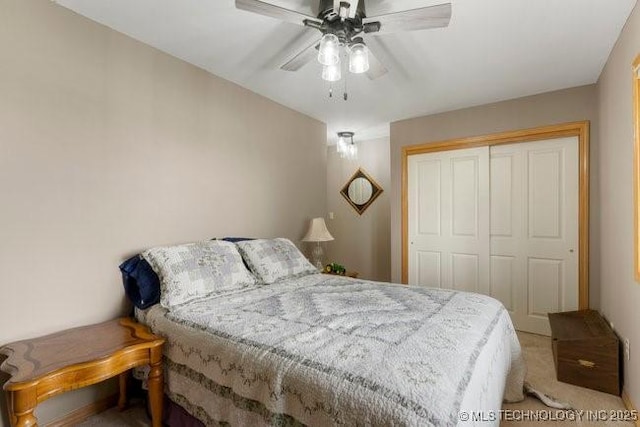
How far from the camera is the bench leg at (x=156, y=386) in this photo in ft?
5.28

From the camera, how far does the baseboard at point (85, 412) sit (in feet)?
5.77

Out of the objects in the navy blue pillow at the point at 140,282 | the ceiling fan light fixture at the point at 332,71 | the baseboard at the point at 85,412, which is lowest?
the baseboard at the point at 85,412

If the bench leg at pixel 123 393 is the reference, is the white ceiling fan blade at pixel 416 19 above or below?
above

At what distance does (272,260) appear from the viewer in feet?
8.33

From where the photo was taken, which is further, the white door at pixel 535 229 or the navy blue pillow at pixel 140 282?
the white door at pixel 535 229

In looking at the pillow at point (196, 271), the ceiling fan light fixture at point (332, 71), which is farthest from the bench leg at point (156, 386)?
the ceiling fan light fixture at point (332, 71)

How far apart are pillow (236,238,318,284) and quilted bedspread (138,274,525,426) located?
0.38 metres

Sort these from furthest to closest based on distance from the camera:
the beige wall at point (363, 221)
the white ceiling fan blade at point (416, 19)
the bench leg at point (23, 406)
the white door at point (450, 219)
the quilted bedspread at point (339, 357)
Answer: the beige wall at point (363, 221) < the white door at point (450, 219) < the white ceiling fan blade at point (416, 19) < the bench leg at point (23, 406) < the quilted bedspread at point (339, 357)

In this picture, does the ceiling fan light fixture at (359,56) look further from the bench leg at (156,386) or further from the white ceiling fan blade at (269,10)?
the bench leg at (156,386)

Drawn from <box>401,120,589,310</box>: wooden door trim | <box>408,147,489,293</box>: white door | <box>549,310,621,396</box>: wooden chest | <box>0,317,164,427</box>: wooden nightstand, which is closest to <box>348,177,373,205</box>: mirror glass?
<box>408,147,489,293</box>: white door

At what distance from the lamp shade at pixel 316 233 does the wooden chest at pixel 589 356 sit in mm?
2182

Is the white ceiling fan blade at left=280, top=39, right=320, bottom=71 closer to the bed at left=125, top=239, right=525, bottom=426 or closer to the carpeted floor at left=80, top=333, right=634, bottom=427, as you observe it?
the bed at left=125, top=239, right=525, bottom=426

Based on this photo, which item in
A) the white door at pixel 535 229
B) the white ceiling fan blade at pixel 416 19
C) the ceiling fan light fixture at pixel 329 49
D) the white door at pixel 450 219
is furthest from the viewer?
the white door at pixel 450 219

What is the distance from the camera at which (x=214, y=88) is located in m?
2.66
